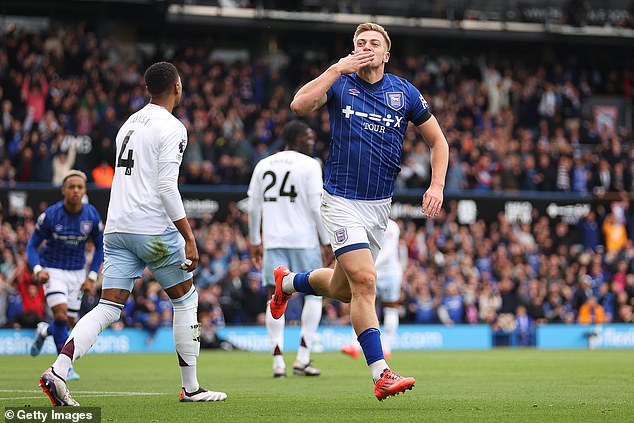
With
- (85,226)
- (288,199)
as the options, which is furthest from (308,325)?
(85,226)

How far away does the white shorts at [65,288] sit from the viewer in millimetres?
12852

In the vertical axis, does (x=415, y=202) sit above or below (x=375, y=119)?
below

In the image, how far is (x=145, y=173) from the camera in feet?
27.7

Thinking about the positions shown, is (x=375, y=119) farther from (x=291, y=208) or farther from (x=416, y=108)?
(x=291, y=208)

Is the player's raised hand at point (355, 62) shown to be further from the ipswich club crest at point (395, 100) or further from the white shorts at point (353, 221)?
the white shorts at point (353, 221)

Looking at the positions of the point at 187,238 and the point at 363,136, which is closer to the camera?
the point at 187,238

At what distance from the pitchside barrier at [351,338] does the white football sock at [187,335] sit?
469 inches

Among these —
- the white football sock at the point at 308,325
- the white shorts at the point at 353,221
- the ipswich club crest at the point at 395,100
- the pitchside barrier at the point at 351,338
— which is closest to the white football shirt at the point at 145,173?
the white shorts at the point at 353,221

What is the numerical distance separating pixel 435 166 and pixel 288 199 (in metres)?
4.32

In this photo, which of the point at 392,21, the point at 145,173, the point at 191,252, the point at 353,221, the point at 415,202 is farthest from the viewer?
the point at 392,21

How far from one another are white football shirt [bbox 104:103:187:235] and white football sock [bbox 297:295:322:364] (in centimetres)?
442

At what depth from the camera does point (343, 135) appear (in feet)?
28.5

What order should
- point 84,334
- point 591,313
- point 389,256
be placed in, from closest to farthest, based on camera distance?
point 84,334 → point 389,256 → point 591,313

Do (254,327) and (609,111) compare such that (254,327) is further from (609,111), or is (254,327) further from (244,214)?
(609,111)
